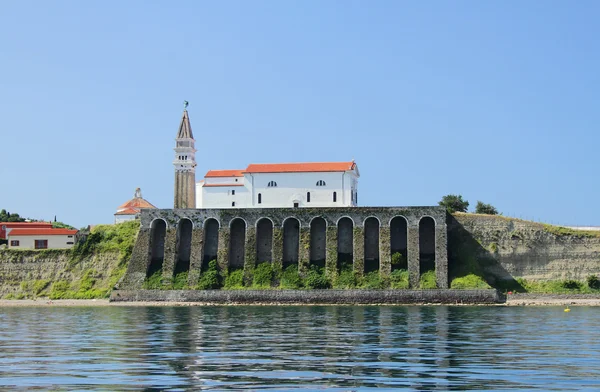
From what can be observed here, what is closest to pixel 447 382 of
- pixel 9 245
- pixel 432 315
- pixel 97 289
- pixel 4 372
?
pixel 4 372

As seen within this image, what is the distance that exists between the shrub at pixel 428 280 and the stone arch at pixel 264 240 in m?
15.5

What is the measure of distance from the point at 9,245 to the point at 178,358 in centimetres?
6565

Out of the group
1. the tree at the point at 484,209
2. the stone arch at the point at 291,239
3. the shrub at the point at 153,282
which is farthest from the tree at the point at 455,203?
the shrub at the point at 153,282

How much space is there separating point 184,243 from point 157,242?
106 inches

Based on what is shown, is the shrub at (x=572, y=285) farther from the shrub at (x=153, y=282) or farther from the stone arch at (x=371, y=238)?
the shrub at (x=153, y=282)

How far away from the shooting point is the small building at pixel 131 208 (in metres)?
97.6

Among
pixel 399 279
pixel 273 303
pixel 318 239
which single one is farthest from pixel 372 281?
pixel 273 303

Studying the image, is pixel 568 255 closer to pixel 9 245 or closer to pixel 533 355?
pixel 533 355

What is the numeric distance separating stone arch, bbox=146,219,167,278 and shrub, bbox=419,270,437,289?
2558 centimetres

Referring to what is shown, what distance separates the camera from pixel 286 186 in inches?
3430

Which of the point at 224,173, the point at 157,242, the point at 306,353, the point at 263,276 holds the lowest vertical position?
the point at 306,353

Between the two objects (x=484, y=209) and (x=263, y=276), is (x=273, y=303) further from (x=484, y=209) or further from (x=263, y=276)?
(x=484, y=209)

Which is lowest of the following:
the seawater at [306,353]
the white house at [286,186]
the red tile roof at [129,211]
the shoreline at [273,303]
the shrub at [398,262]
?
the shoreline at [273,303]

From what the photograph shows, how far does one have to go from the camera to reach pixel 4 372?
25500 mm
